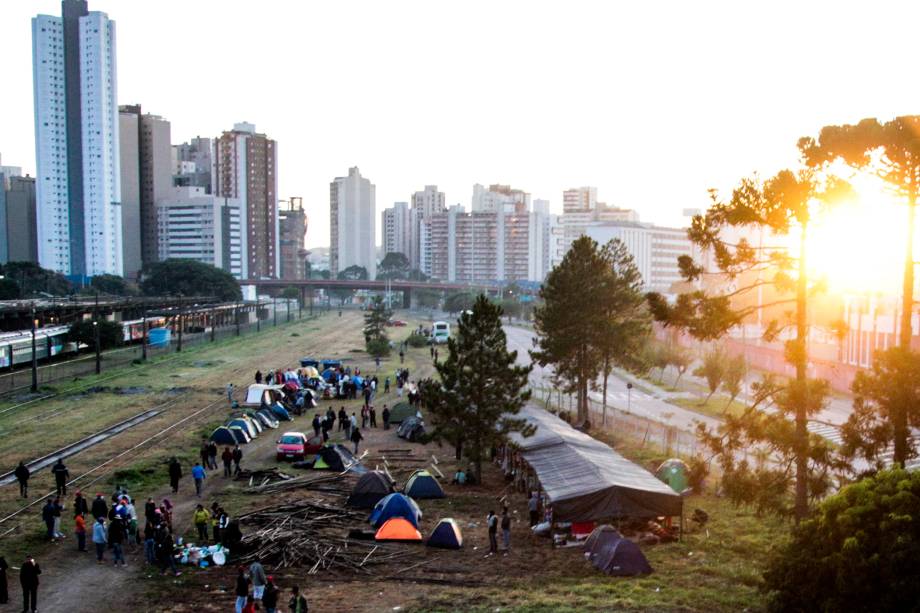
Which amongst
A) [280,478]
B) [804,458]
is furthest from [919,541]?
[280,478]

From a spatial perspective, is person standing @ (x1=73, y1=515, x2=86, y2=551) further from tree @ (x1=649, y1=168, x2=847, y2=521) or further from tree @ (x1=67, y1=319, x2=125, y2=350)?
tree @ (x1=67, y1=319, x2=125, y2=350)

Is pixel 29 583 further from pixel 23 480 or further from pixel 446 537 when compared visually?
pixel 23 480

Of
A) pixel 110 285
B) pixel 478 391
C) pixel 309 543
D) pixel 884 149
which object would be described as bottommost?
pixel 309 543

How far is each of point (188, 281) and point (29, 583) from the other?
119 m

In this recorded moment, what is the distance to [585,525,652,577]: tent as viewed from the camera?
18.2 metres

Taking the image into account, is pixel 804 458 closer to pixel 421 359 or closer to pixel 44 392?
pixel 44 392

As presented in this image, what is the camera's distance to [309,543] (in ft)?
67.9

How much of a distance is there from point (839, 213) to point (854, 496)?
6.64 meters

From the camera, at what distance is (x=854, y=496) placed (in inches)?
521

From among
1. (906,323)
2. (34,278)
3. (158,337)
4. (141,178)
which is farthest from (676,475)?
(141,178)

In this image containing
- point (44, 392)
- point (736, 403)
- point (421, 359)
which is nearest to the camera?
point (44, 392)

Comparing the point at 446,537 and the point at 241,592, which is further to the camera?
the point at 446,537

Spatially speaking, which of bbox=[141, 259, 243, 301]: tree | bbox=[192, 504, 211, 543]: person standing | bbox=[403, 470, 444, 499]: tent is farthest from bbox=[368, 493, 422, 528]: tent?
bbox=[141, 259, 243, 301]: tree

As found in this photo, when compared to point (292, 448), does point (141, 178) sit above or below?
above
